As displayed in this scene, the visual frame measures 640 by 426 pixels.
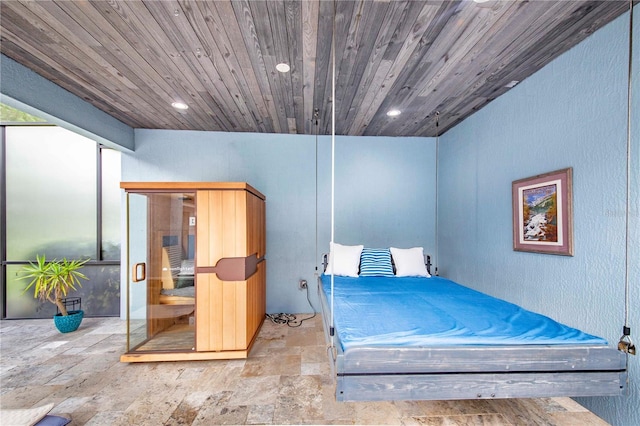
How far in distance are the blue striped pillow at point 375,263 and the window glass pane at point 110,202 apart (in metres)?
3.59

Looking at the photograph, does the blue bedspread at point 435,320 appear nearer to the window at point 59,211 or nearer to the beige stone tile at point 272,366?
the beige stone tile at point 272,366

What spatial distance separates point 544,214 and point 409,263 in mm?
1585

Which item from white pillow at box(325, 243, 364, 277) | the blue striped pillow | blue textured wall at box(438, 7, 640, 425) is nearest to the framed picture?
blue textured wall at box(438, 7, 640, 425)

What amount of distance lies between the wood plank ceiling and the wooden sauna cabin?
0.99 metres

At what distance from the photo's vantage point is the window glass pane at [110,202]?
150 inches

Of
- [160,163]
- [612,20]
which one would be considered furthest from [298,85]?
[160,163]

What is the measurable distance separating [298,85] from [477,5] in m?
1.46

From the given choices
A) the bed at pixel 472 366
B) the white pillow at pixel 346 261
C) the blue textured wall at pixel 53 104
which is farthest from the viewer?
Result: the white pillow at pixel 346 261

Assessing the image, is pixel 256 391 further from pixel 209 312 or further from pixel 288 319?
pixel 288 319

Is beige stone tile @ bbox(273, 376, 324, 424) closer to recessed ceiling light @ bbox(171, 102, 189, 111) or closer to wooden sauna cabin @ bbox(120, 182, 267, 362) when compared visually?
wooden sauna cabin @ bbox(120, 182, 267, 362)

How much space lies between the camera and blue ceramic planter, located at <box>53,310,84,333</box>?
126 inches

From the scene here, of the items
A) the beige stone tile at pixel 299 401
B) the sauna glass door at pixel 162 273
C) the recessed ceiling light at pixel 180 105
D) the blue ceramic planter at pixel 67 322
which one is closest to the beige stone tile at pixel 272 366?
the beige stone tile at pixel 299 401

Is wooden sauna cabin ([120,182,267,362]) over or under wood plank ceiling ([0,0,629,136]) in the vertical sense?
under

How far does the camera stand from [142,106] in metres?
2.94
